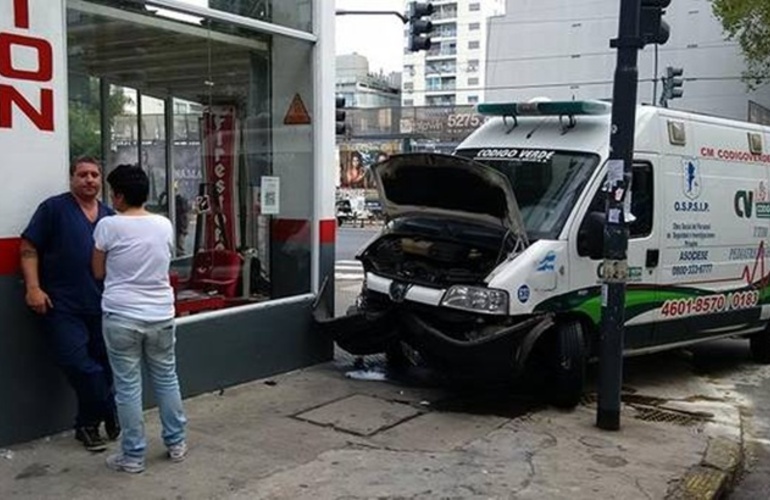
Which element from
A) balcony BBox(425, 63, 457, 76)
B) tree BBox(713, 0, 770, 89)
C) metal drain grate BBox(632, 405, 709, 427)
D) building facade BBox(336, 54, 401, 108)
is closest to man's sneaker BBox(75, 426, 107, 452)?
metal drain grate BBox(632, 405, 709, 427)

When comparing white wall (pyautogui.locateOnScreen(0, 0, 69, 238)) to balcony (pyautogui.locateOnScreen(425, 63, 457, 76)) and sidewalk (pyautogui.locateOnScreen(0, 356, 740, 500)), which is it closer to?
sidewalk (pyautogui.locateOnScreen(0, 356, 740, 500))

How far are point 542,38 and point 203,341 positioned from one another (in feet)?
164

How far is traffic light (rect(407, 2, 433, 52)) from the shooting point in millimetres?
18719

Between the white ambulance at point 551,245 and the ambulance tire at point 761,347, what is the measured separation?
75 centimetres

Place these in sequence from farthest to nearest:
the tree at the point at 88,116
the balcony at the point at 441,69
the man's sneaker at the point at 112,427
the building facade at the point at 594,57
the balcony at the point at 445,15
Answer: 1. the balcony at the point at 445,15
2. the balcony at the point at 441,69
3. the building facade at the point at 594,57
4. the tree at the point at 88,116
5. the man's sneaker at the point at 112,427

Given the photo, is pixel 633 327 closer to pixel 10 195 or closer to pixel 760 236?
pixel 760 236

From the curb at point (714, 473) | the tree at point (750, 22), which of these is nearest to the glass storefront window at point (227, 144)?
the curb at point (714, 473)

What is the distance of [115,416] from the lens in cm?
551

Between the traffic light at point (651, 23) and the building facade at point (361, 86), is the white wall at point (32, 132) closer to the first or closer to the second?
the traffic light at point (651, 23)

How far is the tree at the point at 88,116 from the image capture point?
5.99 meters

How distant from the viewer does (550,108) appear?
7691 mm

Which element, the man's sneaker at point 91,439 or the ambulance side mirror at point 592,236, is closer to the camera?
the man's sneaker at point 91,439

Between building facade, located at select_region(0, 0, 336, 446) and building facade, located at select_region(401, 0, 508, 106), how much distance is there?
106 m

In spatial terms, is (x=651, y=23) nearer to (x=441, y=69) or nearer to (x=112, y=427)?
(x=112, y=427)
